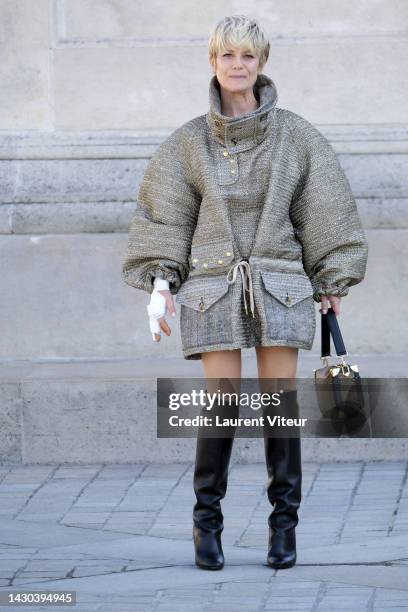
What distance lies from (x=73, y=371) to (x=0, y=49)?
5.65ft

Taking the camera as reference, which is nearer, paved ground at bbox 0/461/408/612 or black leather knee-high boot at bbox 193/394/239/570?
paved ground at bbox 0/461/408/612

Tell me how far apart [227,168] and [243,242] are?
0.80 ft

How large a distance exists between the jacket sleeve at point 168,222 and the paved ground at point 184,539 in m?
0.95

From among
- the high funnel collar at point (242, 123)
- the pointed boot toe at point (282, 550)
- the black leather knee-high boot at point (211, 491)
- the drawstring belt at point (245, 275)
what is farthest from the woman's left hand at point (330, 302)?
the pointed boot toe at point (282, 550)

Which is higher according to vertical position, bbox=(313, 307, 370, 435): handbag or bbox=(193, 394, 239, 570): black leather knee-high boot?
bbox=(313, 307, 370, 435): handbag

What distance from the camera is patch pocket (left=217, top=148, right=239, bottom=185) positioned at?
483 cm

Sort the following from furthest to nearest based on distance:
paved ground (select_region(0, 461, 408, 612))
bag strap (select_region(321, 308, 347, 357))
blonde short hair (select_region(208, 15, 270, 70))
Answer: bag strap (select_region(321, 308, 347, 357)) → blonde short hair (select_region(208, 15, 270, 70)) → paved ground (select_region(0, 461, 408, 612))

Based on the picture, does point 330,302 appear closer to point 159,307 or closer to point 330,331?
point 330,331

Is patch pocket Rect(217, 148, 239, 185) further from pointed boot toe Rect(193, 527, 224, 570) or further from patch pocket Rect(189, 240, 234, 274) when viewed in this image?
pointed boot toe Rect(193, 527, 224, 570)

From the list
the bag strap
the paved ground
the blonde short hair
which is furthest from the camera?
the bag strap

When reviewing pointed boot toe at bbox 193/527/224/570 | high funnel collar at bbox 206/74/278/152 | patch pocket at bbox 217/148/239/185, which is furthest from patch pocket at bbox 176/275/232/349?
pointed boot toe at bbox 193/527/224/570

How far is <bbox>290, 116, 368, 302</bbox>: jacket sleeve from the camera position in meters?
4.89

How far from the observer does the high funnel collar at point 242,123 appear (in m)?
4.81

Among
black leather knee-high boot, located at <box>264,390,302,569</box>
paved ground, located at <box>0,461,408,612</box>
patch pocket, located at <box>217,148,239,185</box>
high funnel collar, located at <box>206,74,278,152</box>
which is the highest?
high funnel collar, located at <box>206,74,278,152</box>
